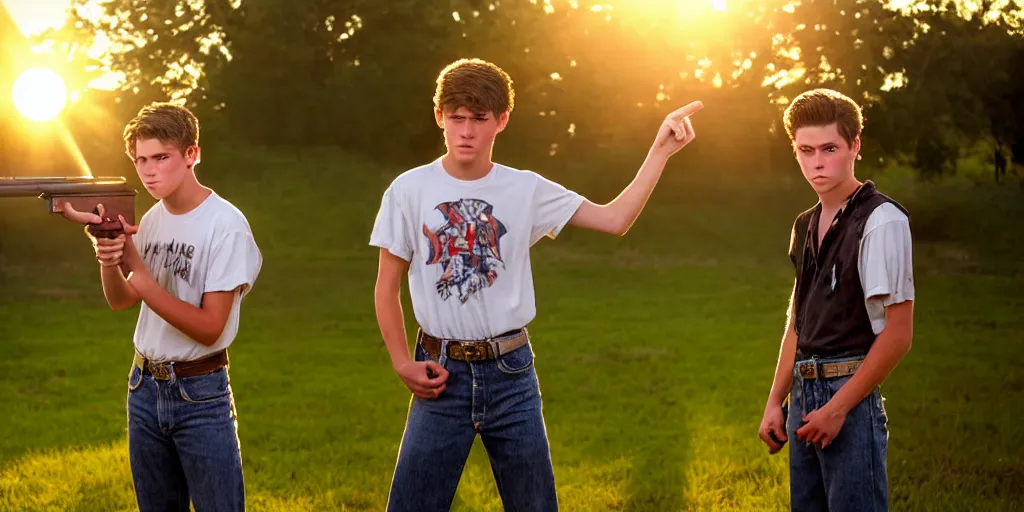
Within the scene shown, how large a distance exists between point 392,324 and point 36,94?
1864mm

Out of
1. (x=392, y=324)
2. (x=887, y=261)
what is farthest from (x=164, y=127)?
(x=887, y=261)

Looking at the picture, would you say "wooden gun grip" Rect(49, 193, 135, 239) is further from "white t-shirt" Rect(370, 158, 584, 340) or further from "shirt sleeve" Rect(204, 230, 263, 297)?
"white t-shirt" Rect(370, 158, 584, 340)

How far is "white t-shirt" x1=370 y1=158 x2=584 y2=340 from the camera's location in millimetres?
4141

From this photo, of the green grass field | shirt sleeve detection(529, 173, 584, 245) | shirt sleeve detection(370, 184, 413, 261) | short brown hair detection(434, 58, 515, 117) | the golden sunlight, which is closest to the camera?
short brown hair detection(434, 58, 515, 117)

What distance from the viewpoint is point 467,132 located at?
410 cm

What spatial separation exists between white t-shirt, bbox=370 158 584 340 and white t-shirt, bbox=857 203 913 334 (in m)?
1.13

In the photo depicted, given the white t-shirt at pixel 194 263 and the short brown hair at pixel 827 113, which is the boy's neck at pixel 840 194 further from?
the white t-shirt at pixel 194 263

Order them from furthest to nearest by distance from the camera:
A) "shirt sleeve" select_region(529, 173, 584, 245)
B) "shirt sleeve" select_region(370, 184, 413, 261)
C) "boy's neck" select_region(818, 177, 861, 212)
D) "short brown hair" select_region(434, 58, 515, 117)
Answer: "shirt sleeve" select_region(529, 173, 584, 245), "shirt sleeve" select_region(370, 184, 413, 261), "short brown hair" select_region(434, 58, 515, 117), "boy's neck" select_region(818, 177, 861, 212)

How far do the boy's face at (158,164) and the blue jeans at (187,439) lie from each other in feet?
2.31

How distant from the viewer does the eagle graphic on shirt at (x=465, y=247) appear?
163 inches

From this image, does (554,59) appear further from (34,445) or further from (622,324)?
(34,445)

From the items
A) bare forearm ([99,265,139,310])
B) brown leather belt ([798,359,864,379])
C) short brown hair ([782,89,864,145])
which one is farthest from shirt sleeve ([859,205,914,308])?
bare forearm ([99,265,139,310])

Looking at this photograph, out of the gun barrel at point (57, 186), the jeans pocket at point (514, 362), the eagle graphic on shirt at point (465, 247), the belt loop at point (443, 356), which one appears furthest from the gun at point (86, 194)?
the jeans pocket at point (514, 362)

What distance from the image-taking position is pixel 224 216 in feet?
13.7
